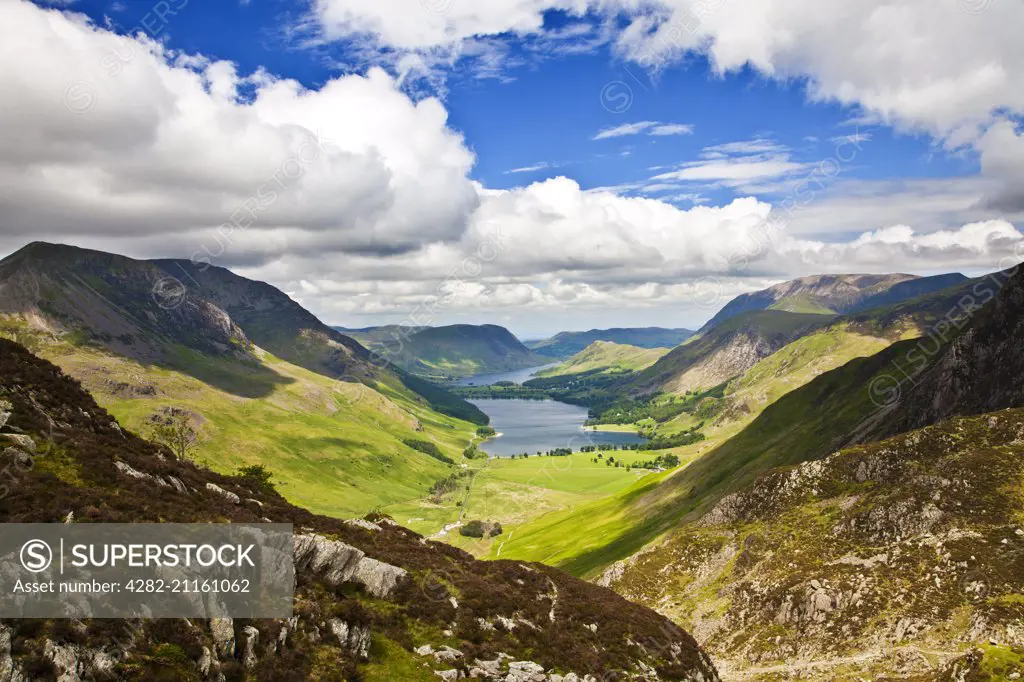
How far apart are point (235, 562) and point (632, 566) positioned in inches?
3049

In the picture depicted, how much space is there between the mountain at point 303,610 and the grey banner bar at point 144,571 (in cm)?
91

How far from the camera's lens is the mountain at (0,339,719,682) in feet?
77.0

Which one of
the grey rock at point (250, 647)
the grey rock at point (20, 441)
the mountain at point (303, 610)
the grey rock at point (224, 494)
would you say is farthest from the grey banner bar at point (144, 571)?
the grey rock at point (224, 494)

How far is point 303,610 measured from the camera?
3086 cm

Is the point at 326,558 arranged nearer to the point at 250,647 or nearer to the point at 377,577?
the point at 377,577

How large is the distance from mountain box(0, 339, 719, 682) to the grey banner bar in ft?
2.98

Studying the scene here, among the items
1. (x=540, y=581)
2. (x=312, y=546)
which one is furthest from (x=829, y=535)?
(x=312, y=546)

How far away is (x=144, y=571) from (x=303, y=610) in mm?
8397

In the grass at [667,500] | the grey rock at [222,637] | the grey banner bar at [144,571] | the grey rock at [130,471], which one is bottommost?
the grass at [667,500]

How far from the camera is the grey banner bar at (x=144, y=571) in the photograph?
75.6 feet

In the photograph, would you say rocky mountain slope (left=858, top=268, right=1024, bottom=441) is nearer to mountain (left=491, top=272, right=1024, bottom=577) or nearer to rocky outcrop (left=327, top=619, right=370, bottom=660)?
mountain (left=491, top=272, right=1024, bottom=577)

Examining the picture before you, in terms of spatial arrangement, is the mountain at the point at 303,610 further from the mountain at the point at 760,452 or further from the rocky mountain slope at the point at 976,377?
the rocky mountain slope at the point at 976,377

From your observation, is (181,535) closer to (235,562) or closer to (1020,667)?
(235,562)

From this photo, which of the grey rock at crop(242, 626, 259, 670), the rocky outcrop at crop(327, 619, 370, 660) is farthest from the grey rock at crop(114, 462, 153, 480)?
the rocky outcrop at crop(327, 619, 370, 660)
